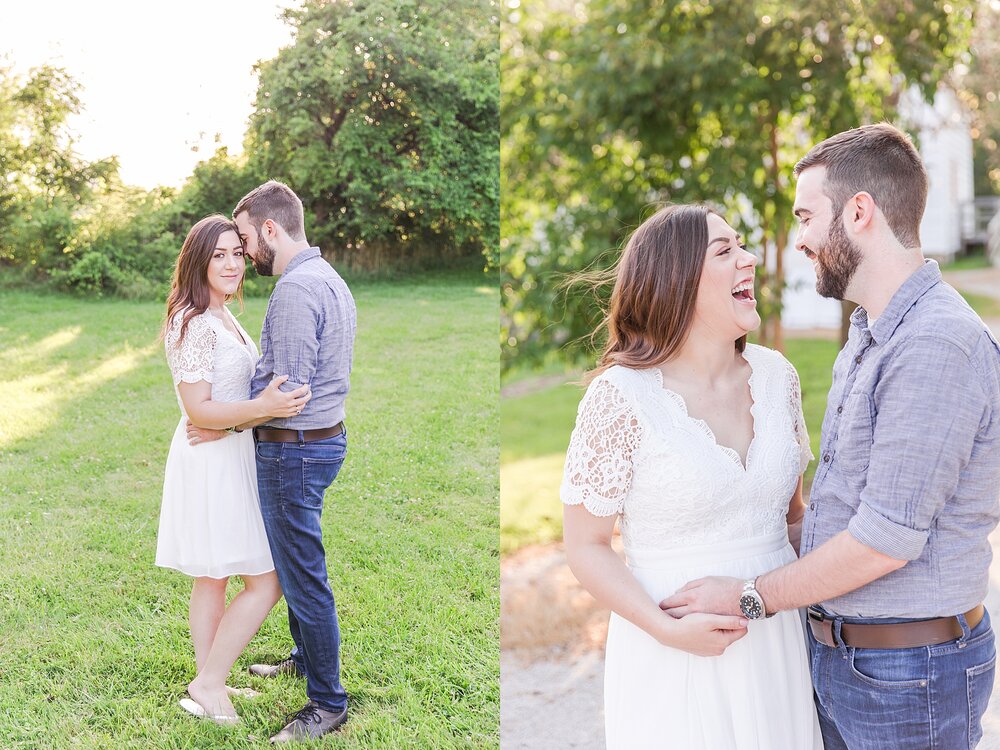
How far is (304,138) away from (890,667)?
2202mm

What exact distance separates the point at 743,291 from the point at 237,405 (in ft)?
4.18

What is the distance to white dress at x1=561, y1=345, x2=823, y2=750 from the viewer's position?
5.27 feet

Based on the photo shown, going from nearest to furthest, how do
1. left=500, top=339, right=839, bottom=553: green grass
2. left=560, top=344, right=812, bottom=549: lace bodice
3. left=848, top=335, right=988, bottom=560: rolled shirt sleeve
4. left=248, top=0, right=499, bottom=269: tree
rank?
left=848, top=335, right=988, bottom=560: rolled shirt sleeve
left=560, top=344, right=812, bottom=549: lace bodice
left=248, top=0, right=499, bottom=269: tree
left=500, top=339, right=839, bottom=553: green grass

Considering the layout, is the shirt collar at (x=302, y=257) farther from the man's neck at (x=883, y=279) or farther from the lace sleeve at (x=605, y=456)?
the man's neck at (x=883, y=279)

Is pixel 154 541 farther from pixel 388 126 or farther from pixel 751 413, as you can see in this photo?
pixel 751 413

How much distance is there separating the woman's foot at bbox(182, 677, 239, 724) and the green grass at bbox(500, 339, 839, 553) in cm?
202

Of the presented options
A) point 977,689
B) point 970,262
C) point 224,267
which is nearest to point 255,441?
point 224,267

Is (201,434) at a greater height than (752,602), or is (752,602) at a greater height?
(201,434)

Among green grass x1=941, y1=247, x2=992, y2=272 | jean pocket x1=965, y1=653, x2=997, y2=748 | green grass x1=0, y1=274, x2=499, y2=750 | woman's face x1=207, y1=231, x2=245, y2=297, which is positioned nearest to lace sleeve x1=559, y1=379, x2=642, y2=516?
jean pocket x1=965, y1=653, x2=997, y2=748

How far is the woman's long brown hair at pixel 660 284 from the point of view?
1676 mm

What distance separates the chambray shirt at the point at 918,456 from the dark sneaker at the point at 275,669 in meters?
1.63

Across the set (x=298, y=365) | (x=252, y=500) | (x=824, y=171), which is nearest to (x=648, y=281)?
(x=824, y=171)

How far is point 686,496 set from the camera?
1604 millimetres

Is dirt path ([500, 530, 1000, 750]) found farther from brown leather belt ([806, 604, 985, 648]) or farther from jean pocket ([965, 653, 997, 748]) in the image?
brown leather belt ([806, 604, 985, 648])
